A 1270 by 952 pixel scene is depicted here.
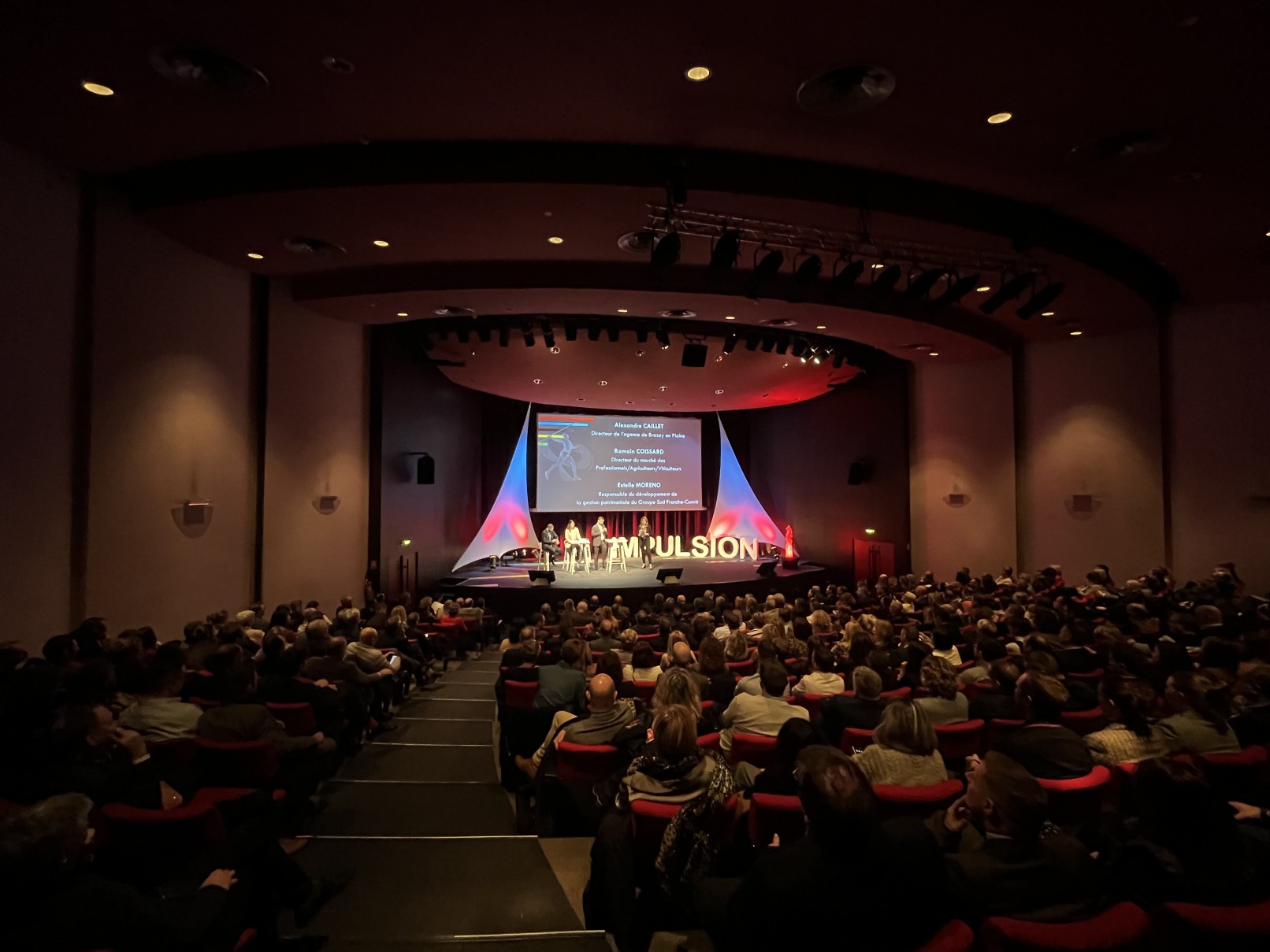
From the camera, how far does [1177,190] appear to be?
235 inches

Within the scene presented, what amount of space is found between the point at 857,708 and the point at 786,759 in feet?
2.49

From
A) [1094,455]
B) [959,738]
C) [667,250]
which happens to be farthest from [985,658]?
[1094,455]

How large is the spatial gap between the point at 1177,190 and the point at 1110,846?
21.4 ft

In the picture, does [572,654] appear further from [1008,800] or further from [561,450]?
[561,450]

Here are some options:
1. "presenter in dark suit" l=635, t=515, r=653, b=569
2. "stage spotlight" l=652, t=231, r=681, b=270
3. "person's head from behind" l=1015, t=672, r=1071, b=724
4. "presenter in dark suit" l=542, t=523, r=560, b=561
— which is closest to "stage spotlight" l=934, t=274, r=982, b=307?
"stage spotlight" l=652, t=231, r=681, b=270

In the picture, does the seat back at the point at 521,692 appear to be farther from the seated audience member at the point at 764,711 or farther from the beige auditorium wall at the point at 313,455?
the beige auditorium wall at the point at 313,455

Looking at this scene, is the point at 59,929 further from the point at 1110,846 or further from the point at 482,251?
the point at 482,251

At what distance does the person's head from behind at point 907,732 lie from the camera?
2.70m

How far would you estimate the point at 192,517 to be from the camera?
279 inches

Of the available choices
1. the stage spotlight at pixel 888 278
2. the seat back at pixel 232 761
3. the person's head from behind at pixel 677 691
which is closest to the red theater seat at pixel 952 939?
the person's head from behind at pixel 677 691

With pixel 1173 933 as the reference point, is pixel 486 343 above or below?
above

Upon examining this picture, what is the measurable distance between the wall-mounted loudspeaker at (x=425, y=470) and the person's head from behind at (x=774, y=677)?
31.7 ft

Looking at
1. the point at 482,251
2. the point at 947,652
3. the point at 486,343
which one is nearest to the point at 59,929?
the point at 947,652

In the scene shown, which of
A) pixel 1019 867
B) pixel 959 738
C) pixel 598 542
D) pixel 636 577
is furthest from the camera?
pixel 598 542
